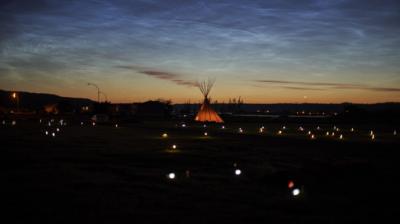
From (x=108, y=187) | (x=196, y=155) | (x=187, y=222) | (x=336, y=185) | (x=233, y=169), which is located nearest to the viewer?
(x=187, y=222)

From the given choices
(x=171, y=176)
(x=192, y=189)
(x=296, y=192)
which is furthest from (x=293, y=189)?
A: (x=171, y=176)

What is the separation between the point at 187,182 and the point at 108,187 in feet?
8.42

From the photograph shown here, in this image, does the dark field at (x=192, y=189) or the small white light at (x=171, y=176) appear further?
the small white light at (x=171, y=176)

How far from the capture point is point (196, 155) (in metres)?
23.4

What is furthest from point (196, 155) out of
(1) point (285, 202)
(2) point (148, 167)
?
(1) point (285, 202)

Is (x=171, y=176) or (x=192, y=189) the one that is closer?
(x=192, y=189)

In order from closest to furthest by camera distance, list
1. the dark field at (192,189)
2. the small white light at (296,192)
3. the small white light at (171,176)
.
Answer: the dark field at (192,189), the small white light at (296,192), the small white light at (171,176)

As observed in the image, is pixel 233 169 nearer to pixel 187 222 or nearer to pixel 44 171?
pixel 44 171

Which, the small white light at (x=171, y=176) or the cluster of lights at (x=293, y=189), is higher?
the small white light at (x=171, y=176)

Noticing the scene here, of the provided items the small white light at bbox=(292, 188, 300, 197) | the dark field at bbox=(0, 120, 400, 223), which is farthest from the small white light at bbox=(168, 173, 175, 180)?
the small white light at bbox=(292, 188, 300, 197)

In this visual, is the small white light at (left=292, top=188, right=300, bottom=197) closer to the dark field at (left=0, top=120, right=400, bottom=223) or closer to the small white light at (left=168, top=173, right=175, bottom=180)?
A: the dark field at (left=0, top=120, right=400, bottom=223)

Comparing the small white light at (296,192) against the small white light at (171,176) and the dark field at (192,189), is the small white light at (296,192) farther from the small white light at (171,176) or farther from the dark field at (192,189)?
the small white light at (171,176)

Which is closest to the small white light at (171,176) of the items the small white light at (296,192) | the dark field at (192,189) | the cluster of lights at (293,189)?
the dark field at (192,189)

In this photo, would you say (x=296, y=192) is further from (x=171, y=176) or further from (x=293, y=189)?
(x=171, y=176)
